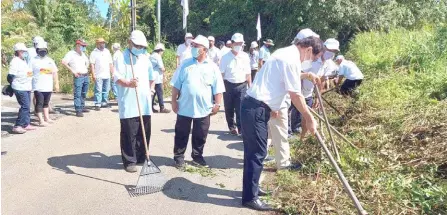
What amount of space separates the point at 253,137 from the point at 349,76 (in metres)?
4.48

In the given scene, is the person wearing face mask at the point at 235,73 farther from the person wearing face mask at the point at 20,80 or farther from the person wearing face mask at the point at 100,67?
the person wearing face mask at the point at 100,67

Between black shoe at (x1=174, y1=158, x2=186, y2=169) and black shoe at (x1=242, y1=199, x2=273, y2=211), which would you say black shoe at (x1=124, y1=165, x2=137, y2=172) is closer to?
black shoe at (x1=174, y1=158, x2=186, y2=169)

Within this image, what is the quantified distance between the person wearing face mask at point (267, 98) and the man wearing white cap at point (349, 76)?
401cm

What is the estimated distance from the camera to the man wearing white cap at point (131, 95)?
5773mm

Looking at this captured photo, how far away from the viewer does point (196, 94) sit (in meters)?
5.82

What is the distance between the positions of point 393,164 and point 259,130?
78.6 inches

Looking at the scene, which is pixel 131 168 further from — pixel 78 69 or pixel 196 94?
pixel 78 69

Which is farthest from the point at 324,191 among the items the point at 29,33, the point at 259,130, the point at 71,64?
the point at 29,33

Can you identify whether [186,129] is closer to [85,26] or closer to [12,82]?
[12,82]

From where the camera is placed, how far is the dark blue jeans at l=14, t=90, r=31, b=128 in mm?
8047

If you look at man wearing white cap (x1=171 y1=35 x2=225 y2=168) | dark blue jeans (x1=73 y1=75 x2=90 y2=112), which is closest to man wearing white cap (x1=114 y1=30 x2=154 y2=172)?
man wearing white cap (x1=171 y1=35 x2=225 y2=168)

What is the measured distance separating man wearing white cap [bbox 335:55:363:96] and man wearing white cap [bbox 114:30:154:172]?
431 centimetres

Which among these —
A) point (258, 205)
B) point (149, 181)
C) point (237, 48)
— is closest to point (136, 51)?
point (149, 181)

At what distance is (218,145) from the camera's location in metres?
7.52
